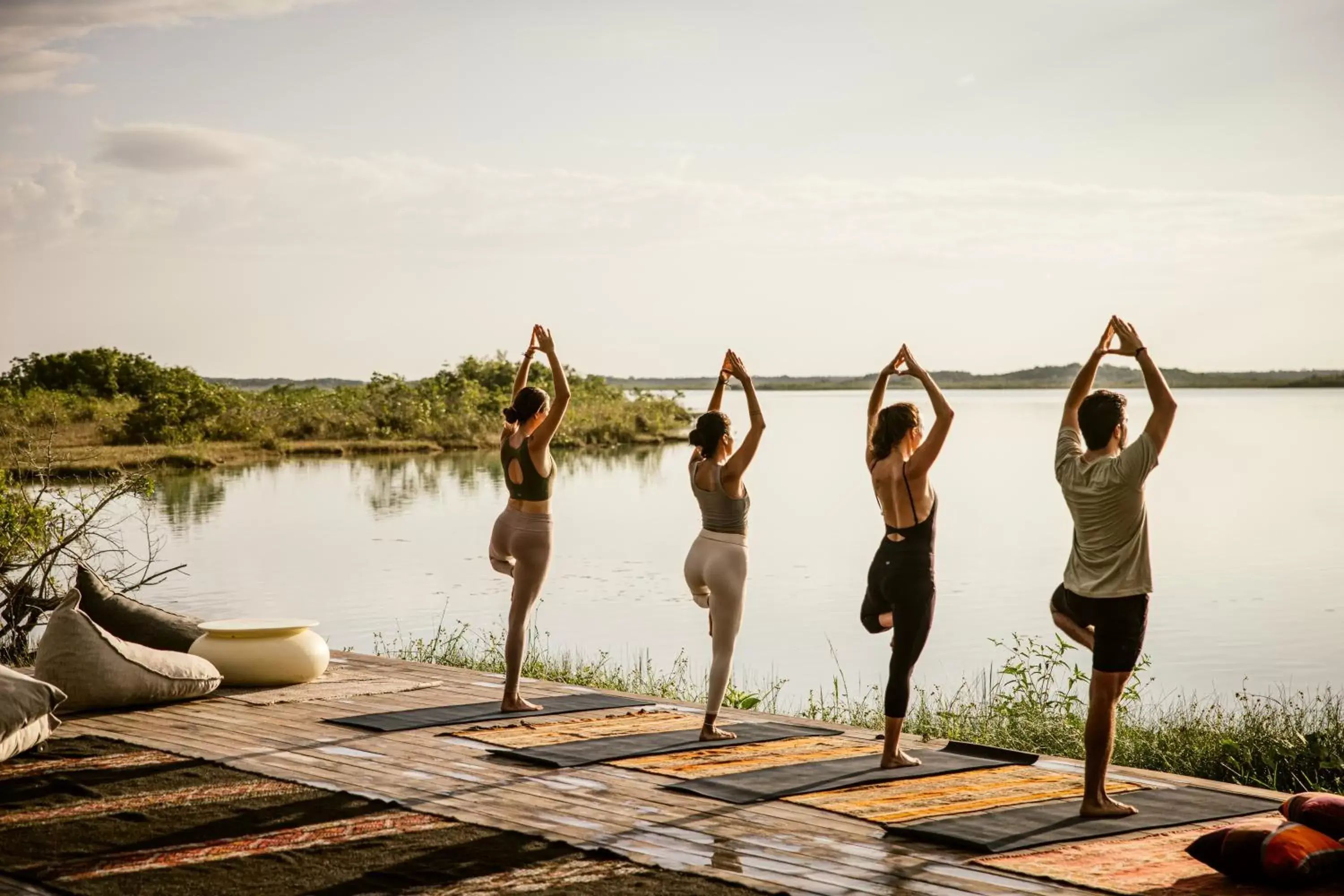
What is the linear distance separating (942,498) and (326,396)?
21.3 m

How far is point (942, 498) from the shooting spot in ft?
108

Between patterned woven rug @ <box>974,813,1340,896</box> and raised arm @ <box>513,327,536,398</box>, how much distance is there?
3.53 meters

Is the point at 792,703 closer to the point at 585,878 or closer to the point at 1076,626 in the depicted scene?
the point at 1076,626

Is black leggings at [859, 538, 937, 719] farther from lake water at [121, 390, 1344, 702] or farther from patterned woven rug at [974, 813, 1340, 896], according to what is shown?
lake water at [121, 390, 1344, 702]

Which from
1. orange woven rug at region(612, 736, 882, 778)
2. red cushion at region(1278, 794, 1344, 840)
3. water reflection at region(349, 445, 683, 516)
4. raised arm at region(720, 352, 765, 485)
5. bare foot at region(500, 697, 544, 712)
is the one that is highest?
raised arm at region(720, 352, 765, 485)

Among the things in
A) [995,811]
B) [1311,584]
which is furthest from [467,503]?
[995,811]

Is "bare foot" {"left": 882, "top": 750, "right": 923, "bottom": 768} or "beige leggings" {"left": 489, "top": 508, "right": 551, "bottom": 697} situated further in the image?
"beige leggings" {"left": 489, "top": 508, "right": 551, "bottom": 697}

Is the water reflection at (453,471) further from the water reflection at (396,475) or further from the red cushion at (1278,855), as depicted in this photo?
the red cushion at (1278,855)

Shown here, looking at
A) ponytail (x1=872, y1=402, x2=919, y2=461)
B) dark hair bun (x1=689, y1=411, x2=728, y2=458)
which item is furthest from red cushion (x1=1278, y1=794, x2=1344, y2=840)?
dark hair bun (x1=689, y1=411, x2=728, y2=458)

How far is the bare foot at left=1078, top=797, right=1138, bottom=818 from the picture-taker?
5289mm

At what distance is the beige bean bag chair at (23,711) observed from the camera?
6188 millimetres

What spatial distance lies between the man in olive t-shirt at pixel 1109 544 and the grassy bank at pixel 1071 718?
192 centimetres

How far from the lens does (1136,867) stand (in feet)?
15.4

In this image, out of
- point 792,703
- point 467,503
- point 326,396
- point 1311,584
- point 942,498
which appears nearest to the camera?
point 792,703
